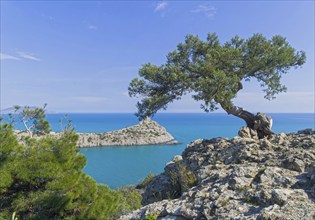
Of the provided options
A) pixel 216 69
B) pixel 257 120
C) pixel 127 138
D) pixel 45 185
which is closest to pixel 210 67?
pixel 216 69

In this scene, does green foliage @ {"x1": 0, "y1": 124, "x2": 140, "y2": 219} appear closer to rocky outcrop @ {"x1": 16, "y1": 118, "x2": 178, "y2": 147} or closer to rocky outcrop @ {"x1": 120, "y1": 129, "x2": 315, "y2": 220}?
rocky outcrop @ {"x1": 120, "y1": 129, "x2": 315, "y2": 220}

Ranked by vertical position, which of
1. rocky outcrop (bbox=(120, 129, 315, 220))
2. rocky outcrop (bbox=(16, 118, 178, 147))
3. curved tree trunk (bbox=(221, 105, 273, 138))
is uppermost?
curved tree trunk (bbox=(221, 105, 273, 138))

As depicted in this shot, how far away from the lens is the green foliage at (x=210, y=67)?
13.0 metres

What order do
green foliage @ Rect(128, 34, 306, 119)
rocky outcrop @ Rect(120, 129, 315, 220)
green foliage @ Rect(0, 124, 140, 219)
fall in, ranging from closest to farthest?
rocky outcrop @ Rect(120, 129, 315, 220)
green foliage @ Rect(0, 124, 140, 219)
green foliage @ Rect(128, 34, 306, 119)

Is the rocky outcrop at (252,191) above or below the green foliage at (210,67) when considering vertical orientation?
below

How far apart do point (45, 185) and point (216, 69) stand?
9308 millimetres

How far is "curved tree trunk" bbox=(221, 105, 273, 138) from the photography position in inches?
557

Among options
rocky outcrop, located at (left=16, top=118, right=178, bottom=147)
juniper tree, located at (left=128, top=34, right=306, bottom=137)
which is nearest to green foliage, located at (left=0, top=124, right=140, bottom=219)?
juniper tree, located at (left=128, top=34, right=306, bottom=137)

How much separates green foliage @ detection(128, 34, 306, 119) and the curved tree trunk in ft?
4.01

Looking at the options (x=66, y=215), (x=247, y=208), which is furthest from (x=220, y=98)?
(x=66, y=215)

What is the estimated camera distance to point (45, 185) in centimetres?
853

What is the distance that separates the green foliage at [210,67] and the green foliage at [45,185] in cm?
571

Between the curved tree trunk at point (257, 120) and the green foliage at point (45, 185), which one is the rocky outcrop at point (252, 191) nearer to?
the green foliage at point (45, 185)

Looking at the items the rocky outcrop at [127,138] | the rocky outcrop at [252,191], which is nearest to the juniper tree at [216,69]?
the rocky outcrop at [252,191]
